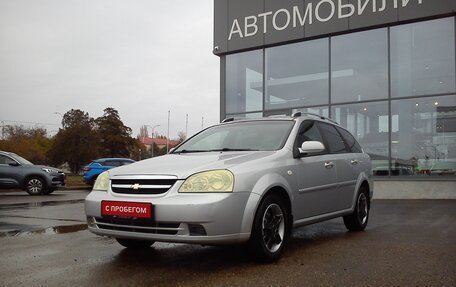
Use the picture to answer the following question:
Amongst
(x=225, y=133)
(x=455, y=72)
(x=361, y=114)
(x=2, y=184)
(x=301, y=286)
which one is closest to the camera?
(x=301, y=286)

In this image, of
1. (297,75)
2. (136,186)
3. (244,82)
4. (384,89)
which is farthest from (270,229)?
(244,82)

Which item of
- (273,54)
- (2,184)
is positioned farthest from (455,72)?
(2,184)

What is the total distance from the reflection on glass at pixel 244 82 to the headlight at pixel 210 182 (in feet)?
40.3

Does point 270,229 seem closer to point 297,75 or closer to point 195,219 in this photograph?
point 195,219

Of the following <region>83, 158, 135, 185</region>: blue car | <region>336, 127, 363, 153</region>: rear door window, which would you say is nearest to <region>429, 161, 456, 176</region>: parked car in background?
<region>336, 127, 363, 153</region>: rear door window

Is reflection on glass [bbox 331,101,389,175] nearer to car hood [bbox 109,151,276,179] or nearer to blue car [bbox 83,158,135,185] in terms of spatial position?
car hood [bbox 109,151,276,179]

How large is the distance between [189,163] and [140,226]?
82 centimetres

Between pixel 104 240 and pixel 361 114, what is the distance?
1072 centimetres

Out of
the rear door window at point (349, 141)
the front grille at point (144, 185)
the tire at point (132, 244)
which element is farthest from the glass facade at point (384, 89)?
the front grille at point (144, 185)

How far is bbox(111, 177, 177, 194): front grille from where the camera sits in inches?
170

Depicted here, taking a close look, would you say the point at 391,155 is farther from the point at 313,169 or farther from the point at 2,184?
the point at 2,184

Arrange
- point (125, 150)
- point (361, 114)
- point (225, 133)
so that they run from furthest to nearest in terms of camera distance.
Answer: point (125, 150) → point (361, 114) → point (225, 133)

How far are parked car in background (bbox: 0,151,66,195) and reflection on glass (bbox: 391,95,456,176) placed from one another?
12.2 meters

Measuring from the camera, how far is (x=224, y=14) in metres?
17.0
